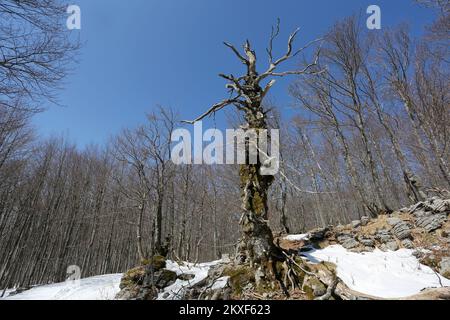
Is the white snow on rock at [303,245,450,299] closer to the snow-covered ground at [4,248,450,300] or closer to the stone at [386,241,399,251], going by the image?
the snow-covered ground at [4,248,450,300]

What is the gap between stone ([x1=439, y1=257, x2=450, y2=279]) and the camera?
4.90 m

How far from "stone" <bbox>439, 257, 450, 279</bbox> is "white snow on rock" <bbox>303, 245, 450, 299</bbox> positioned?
170mm

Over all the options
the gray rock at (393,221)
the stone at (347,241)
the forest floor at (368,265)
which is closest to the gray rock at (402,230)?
the forest floor at (368,265)

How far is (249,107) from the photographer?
16.7 ft

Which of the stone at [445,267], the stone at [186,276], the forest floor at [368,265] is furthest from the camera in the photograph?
the stone at [186,276]

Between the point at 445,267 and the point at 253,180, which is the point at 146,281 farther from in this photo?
the point at 445,267

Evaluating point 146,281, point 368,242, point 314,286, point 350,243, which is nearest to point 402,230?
point 368,242

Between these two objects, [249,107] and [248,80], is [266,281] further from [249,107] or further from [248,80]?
[248,80]

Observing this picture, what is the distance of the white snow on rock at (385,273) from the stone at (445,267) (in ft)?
0.56

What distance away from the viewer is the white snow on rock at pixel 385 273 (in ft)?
12.7

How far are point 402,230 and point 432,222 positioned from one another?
89 cm

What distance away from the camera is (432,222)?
7.10 metres

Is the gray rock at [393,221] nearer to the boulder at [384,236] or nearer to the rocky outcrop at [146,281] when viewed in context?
the boulder at [384,236]
